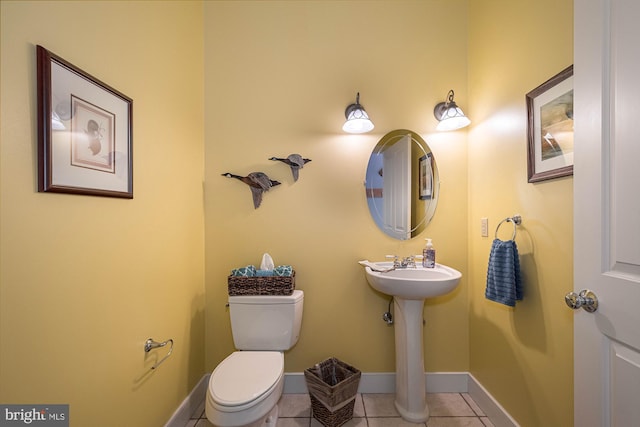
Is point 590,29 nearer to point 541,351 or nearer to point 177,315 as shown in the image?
point 541,351

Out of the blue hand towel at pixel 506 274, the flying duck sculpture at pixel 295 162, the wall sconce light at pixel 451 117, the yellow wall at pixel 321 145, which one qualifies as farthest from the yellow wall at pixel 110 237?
the blue hand towel at pixel 506 274

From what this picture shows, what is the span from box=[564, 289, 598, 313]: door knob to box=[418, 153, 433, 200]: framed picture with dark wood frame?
3.34 ft

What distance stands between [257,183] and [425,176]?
3.83ft

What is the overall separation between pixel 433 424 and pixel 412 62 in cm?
230

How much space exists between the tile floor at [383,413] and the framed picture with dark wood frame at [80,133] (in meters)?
1.49

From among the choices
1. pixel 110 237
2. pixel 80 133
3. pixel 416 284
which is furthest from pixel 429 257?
pixel 80 133

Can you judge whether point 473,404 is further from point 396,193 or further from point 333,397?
point 396,193

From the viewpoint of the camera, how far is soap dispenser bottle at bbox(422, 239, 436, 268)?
1.63 meters

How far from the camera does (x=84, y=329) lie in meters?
0.93

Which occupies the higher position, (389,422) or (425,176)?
(425,176)

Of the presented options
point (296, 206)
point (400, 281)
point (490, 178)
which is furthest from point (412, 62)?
point (400, 281)

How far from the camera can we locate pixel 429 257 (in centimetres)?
163

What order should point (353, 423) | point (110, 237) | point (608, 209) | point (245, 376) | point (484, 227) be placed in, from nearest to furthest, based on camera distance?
point (608, 209)
point (110, 237)
point (245, 376)
point (353, 423)
point (484, 227)

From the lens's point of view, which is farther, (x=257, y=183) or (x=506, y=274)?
(x=257, y=183)
